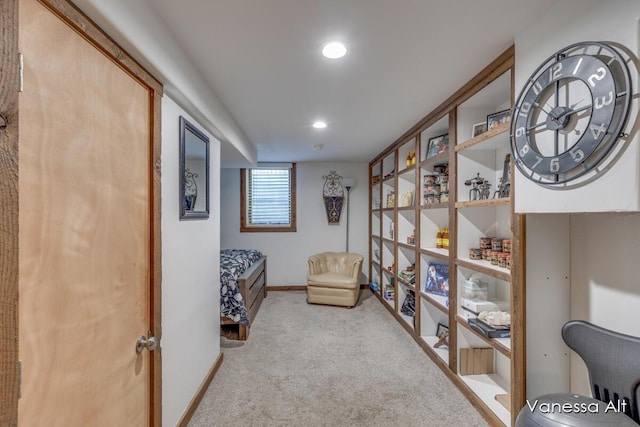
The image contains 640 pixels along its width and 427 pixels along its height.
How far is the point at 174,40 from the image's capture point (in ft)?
4.96

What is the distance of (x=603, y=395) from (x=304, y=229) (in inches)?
171

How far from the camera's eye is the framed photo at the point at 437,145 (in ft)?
8.71

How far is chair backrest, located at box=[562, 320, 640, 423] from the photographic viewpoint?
1147mm

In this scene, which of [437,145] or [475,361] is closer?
[475,361]

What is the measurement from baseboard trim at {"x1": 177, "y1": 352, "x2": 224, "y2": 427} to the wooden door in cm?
53

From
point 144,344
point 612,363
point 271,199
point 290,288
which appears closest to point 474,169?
point 612,363

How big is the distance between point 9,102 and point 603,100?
1.83 m

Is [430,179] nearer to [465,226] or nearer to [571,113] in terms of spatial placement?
[465,226]

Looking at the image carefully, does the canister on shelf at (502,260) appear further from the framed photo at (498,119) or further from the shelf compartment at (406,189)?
the shelf compartment at (406,189)

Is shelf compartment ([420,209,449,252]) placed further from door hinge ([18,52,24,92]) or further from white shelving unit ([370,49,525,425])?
door hinge ([18,52,24,92])

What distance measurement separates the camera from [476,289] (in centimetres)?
218

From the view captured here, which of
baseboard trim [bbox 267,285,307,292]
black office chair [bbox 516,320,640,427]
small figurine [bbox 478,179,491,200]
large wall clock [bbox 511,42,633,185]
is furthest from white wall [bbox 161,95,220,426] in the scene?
baseboard trim [bbox 267,285,307,292]

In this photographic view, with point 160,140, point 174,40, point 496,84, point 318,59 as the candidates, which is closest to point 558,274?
point 496,84

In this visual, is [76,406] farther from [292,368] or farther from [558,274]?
[558,274]
